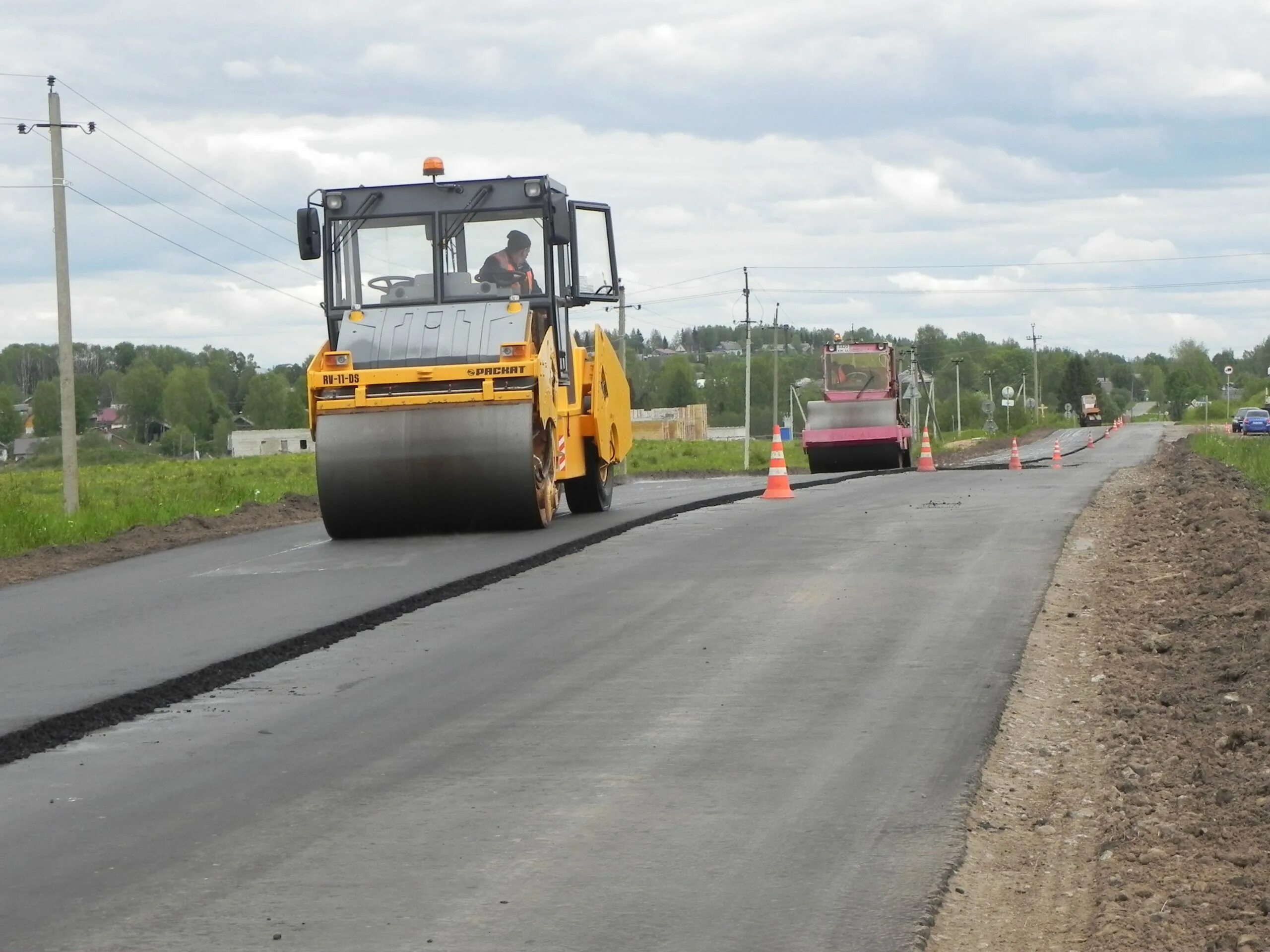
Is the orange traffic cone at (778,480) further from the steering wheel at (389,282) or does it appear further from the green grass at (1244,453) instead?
the steering wheel at (389,282)

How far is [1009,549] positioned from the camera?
1284 centimetres

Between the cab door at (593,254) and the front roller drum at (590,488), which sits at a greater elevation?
the cab door at (593,254)

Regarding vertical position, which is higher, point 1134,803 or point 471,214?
point 471,214

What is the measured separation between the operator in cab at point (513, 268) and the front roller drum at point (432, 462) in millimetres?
1609

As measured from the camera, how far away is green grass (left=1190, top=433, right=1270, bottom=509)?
20812mm

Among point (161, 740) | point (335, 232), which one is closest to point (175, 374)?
point (335, 232)

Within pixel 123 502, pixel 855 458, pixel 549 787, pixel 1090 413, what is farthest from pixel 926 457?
pixel 1090 413

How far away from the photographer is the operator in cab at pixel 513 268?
15.1 meters

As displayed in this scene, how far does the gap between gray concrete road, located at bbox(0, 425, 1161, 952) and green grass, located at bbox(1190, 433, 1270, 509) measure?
30.0 ft

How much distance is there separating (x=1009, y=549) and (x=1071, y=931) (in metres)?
8.70

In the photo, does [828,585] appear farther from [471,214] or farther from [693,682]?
[471,214]

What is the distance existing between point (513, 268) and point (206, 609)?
18.6 feet

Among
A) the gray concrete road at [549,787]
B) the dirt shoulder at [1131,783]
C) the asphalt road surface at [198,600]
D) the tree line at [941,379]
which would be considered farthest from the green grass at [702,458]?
the tree line at [941,379]

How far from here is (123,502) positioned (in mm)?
24688
